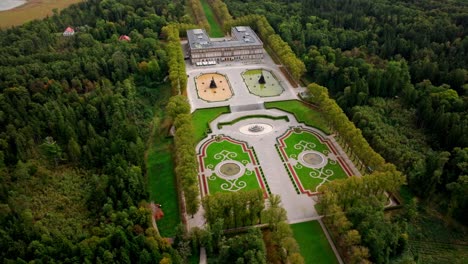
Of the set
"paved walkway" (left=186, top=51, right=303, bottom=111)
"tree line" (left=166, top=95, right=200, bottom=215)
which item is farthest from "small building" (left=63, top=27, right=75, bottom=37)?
"tree line" (left=166, top=95, right=200, bottom=215)

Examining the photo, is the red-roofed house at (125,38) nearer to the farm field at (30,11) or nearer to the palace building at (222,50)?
the palace building at (222,50)

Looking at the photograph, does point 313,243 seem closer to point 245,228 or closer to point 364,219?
point 364,219

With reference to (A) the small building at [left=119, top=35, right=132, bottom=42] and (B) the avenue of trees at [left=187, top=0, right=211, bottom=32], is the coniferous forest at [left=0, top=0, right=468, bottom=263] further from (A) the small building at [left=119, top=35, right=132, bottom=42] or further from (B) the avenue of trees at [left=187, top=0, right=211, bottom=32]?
(B) the avenue of trees at [left=187, top=0, right=211, bottom=32]

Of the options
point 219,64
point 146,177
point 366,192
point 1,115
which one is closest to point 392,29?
point 219,64

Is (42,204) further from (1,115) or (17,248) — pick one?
(1,115)

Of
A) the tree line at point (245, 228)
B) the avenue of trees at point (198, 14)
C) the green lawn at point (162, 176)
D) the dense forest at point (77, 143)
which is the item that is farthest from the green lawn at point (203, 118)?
the avenue of trees at point (198, 14)

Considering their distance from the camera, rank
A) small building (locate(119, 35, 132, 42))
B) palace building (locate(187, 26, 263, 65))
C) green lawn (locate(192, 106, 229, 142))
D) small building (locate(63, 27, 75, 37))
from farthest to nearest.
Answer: small building (locate(63, 27, 75, 37)) < small building (locate(119, 35, 132, 42)) < palace building (locate(187, 26, 263, 65)) < green lawn (locate(192, 106, 229, 142))

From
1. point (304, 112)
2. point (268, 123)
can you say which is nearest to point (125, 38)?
point (268, 123)
